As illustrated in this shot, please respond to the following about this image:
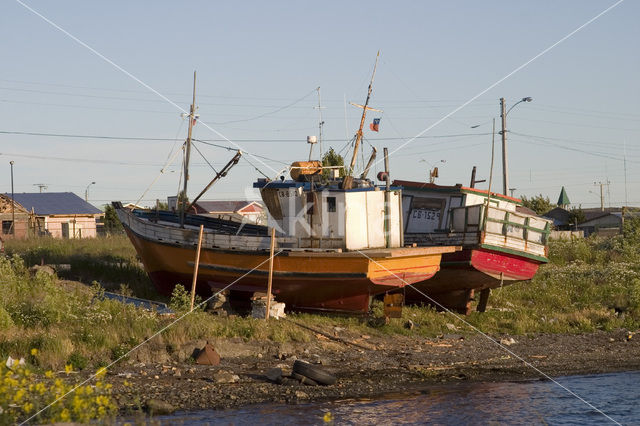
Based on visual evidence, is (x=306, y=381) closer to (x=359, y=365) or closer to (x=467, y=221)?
(x=359, y=365)

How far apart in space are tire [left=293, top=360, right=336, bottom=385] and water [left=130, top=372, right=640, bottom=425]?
2.99ft

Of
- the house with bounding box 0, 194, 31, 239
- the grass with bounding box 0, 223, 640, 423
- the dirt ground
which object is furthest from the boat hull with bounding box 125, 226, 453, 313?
the house with bounding box 0, 194, 31, 239

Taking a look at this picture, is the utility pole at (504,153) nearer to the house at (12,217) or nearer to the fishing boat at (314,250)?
the fishing boat at (314,250)

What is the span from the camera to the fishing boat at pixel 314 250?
893 inches

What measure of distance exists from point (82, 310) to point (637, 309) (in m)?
18.1

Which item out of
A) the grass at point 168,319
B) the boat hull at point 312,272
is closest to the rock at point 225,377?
the grass at point 168,319

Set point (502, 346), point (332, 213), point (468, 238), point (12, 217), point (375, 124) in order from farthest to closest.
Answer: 1. point (12, 217)
2. point (375, 124)
3. point (468, 238)
4. point (332, 213)
5. point (502, 346)

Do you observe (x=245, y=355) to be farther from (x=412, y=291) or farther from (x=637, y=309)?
(x=637, y=309)

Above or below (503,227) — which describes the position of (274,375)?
below

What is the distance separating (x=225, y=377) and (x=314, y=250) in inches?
259

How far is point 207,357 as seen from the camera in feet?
58.6

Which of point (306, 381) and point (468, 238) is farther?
point (468, 238)

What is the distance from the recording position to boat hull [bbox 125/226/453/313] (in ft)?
73.9

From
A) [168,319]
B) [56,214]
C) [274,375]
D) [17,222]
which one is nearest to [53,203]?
[56,214]
